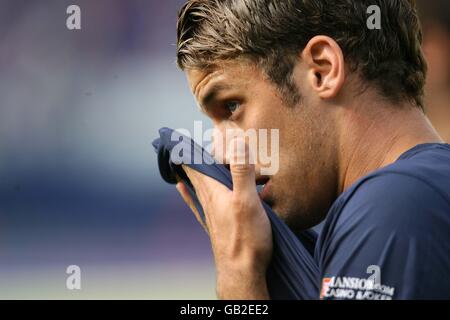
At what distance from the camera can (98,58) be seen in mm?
4254

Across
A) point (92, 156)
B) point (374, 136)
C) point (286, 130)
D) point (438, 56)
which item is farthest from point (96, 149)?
point (374, 136)

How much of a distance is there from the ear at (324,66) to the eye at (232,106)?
7.1 inches

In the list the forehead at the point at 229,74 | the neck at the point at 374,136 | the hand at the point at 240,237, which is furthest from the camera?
the forehead at the point at 229,74

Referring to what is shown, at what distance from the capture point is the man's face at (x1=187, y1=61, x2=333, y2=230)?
167cm

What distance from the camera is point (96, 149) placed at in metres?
4.12

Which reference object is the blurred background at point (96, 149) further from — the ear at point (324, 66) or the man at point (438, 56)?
the ear at point (324, 66)

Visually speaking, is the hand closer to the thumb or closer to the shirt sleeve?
the thumb

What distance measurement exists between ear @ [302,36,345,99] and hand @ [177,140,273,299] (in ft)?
0.83

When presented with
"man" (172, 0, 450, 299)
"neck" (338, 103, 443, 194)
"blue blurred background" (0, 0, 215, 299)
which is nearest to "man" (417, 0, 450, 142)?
"blue blurred background" (0, 0, 215, 299)

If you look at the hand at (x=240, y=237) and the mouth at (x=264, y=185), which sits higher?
the mouth at (x=264, y=185)

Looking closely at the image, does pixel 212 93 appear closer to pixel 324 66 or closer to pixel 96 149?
pixel 324 66

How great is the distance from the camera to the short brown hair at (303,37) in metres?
1.70

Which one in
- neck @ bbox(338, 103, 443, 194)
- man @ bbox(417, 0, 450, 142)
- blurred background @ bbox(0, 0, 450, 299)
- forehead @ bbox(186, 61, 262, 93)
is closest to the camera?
neck @ bbox(338, 103, 443, 194)

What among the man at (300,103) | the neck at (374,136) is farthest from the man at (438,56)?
the neck at (374,136)
